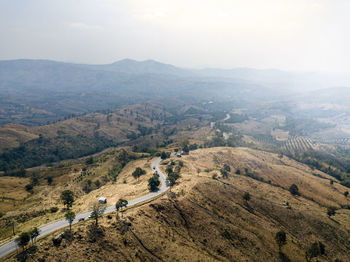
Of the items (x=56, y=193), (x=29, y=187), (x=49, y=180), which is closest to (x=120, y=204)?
(x=56, y=193)

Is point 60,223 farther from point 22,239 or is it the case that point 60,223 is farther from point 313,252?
point 313,252

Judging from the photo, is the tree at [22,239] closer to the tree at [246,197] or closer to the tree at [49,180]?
the tree at [246,197]

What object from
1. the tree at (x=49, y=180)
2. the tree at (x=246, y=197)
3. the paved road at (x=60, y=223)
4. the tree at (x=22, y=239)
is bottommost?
the tree at (x=49, y=180)

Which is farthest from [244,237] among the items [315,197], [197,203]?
[315,197]

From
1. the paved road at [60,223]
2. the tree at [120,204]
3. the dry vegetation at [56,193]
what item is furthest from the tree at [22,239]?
the tree at [120,204]

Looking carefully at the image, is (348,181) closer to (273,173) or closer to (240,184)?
(273,173)

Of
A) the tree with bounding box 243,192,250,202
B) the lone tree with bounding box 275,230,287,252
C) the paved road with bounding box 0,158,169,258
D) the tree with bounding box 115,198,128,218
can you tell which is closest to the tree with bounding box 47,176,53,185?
the paved road with bounding box 0,158,169,258

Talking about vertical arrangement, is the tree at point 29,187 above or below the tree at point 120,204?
below

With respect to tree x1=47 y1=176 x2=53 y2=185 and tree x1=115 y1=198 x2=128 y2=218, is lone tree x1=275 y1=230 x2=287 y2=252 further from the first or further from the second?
tree x1=47 y1=176 x2=53 y2=185
